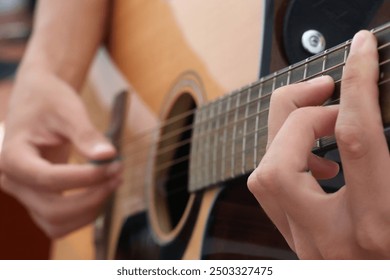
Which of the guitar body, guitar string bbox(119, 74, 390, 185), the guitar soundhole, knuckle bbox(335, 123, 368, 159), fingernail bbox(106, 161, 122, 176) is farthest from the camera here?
fingernail bbox(106, 161, 122, 176)

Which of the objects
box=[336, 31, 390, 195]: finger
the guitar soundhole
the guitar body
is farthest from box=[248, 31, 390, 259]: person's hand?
the guitar soundhole

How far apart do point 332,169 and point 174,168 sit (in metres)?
0.36

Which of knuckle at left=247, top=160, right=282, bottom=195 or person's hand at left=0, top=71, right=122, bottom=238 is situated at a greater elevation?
person's hand at left=0, top=71, right=122, bottom=238

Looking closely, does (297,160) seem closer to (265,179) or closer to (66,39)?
(265,179)

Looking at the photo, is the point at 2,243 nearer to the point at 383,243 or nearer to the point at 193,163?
the point at 193,163

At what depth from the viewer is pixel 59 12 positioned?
1.02 metres

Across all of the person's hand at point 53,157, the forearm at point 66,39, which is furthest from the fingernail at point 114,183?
the forearm at point 66,39

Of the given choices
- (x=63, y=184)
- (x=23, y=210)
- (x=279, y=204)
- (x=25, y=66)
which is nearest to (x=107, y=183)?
(x=63, y=184)

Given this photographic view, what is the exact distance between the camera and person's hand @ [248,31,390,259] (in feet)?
1.39

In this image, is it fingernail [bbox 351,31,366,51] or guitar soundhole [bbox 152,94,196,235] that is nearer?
fingernail [bbox 351,31,366,51]

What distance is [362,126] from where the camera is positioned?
42 cm

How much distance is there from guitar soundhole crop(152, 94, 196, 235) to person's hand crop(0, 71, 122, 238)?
0.25 feet

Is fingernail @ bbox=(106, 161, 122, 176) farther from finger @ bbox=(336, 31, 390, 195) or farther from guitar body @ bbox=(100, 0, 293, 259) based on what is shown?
finger @ bbox=(336, 31, 390, 195)
